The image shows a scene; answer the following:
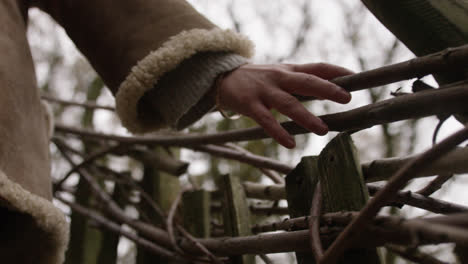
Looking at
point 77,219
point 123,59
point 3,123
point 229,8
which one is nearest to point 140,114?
point 123,59

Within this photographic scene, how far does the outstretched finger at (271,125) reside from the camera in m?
0.52

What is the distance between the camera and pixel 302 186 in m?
0.56

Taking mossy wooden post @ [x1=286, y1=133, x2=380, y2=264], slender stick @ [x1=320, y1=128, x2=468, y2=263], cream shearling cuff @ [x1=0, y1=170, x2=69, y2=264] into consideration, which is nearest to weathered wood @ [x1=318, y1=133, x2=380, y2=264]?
mossy wooden post @ [x1=286, y1=133, x2=380, y2=264]

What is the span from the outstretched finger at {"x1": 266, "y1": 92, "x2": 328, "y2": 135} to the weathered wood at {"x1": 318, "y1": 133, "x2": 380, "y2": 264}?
0.09ft

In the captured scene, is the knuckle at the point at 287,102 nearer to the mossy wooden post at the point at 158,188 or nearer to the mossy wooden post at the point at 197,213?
the mossy wooden post at the point at 197,213

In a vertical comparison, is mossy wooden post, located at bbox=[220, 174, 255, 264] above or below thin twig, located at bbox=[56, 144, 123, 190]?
below

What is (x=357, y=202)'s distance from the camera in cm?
46

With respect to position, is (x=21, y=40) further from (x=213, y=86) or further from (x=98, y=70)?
(x=213, y=86)

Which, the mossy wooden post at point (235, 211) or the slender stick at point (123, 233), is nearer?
the mossy wooden post at point (235, 211)

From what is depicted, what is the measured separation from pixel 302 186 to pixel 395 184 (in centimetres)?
26

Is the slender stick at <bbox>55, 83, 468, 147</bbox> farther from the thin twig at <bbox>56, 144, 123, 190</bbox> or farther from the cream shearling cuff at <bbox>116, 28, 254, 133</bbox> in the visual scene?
the thin twig at <bbox>56, 144, 123, 190</bbox>

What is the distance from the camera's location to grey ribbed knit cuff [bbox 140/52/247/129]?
23.0 inches

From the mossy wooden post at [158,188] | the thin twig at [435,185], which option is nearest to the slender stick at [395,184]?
the thin twig at [435,185]

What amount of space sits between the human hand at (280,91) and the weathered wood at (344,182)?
0.03m
